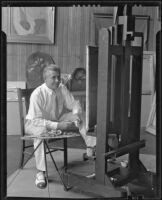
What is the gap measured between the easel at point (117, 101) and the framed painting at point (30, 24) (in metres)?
0.18

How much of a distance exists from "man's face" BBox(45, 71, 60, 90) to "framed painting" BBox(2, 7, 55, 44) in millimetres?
106

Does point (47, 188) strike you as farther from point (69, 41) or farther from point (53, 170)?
point (69, 41)

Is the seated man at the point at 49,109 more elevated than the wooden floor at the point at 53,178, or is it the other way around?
the seated man at the point at 49,109

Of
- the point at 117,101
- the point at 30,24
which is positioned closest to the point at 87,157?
the point at 117,101

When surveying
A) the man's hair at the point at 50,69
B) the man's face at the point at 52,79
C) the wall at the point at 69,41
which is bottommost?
the man's face at the point at 52,79

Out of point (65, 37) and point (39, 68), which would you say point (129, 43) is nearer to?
point (65, 37)

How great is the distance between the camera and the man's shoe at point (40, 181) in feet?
3.41

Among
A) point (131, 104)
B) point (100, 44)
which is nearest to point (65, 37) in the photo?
point (100, 44)

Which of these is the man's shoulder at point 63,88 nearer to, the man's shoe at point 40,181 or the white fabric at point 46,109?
the white fabric at point 46,109

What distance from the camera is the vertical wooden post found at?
1004 mm

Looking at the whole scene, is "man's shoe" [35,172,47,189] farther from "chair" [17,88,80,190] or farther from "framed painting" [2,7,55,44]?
"framed painting" [2,7,55,44]

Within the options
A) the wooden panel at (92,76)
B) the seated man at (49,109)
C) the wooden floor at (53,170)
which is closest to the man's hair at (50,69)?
the seated man at (49,109)

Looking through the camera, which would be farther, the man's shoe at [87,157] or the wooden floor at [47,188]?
the man's shoe at [87,157]

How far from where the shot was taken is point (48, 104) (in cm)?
107
